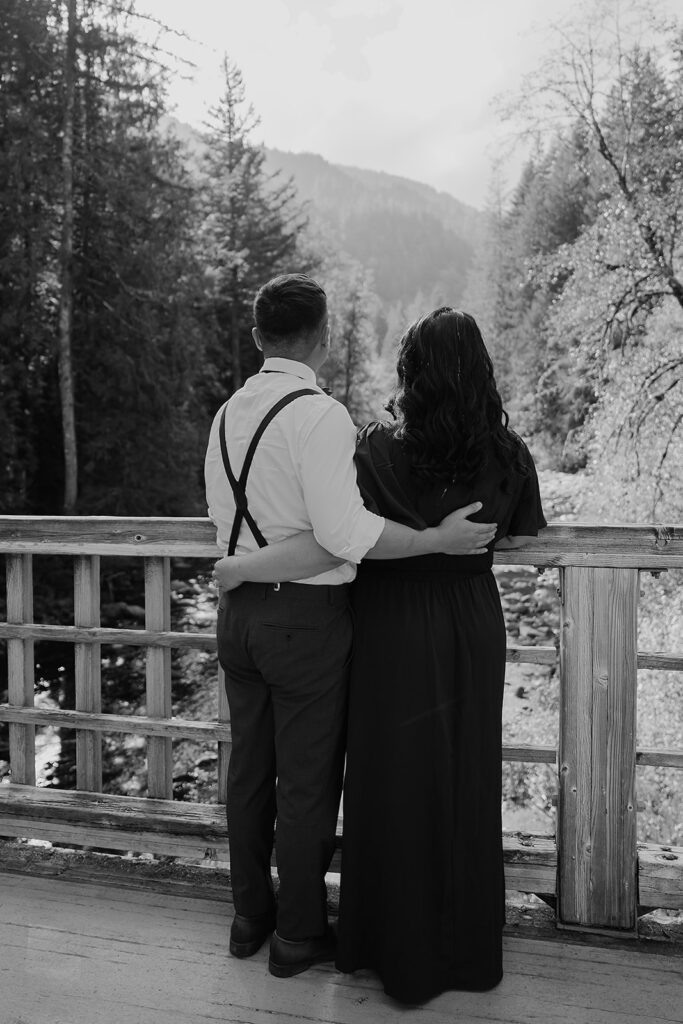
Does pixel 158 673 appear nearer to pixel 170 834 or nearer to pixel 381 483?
pixel 170 834

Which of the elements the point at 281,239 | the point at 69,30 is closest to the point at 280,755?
the point at 69,30

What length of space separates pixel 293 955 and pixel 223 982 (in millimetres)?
192

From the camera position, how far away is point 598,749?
2578 millimetres

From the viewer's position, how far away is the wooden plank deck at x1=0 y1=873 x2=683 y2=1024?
2199mm

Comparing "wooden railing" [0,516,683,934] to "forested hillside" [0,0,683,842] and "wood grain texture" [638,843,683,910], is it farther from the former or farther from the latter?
"forested hillside" [0,0,683,842]

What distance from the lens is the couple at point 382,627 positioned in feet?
7.18

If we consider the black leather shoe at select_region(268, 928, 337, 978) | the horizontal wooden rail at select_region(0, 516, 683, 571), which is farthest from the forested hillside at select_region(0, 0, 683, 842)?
the black leather shoe at select_region(268, 928, 337, 978)

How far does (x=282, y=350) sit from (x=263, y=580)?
23.1 inches

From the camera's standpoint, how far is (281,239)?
1168 inches

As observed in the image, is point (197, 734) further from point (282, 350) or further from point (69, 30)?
point (69, 30)

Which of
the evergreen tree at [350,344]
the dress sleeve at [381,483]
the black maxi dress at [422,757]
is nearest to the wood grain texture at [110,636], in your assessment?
the black maxi dress at [422,757]

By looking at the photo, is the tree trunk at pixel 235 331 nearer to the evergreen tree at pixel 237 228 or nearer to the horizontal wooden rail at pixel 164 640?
the evergreen tree at pixel 237 228

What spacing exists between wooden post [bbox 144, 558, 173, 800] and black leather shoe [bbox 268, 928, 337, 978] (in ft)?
2.50

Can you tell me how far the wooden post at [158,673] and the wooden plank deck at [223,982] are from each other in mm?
443
